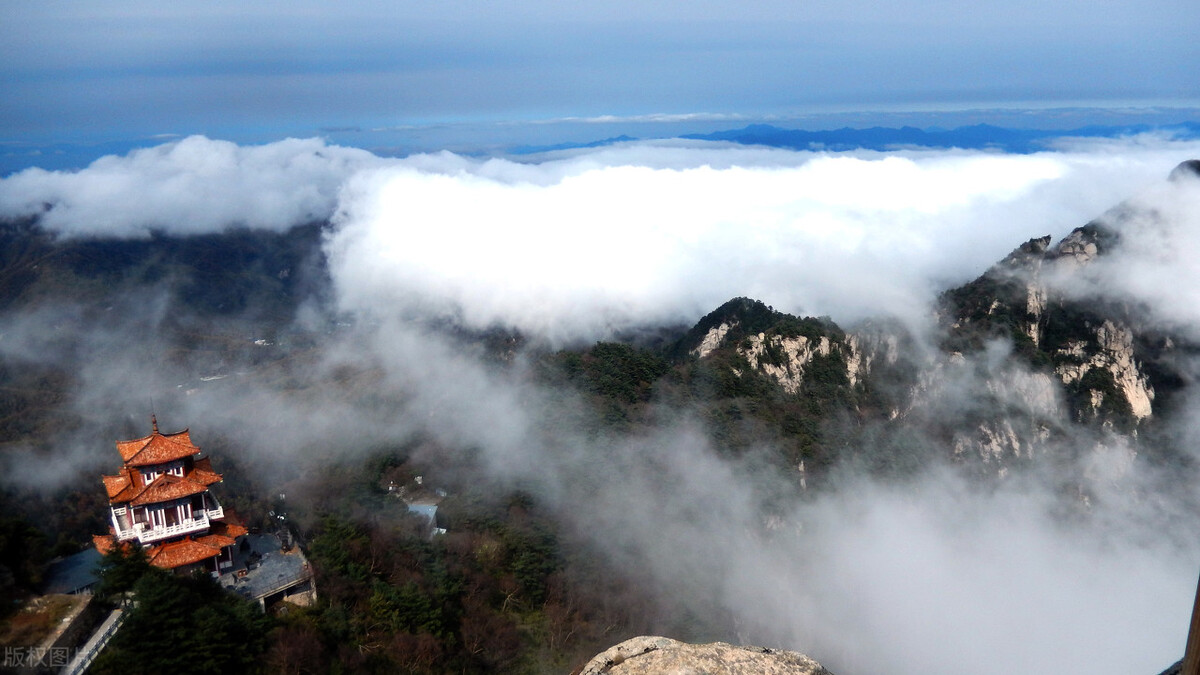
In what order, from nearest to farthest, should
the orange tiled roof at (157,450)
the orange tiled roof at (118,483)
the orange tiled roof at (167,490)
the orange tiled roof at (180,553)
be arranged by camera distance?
1. the orange tiled roof at (180,553)
2. the orange tiled roof at (167,490)
3. the orange tiled roof at (157,450)
4. the orange tiled roof at (118,483)

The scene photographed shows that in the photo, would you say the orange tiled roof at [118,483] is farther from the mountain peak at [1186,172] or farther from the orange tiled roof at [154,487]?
the mountain peak at [1186,172]

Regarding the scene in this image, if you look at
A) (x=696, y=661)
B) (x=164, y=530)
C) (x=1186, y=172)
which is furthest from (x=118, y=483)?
(x=1186, y=172)

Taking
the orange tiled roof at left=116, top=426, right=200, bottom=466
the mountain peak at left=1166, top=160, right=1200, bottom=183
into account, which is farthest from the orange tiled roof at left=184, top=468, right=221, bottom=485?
the mountain peak at left=1166, top=160, right=1200, bottom=183

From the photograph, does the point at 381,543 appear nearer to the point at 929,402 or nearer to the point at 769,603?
the point at 769,603

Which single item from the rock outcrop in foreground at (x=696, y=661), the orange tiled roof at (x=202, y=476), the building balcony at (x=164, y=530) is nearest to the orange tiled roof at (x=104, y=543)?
the building balcony at (x=164, y=530)

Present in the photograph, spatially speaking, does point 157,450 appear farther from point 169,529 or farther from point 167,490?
point 169,529

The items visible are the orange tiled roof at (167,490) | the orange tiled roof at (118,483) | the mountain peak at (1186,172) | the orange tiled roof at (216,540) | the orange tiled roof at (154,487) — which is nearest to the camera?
the orange tiled roof at (167,490)

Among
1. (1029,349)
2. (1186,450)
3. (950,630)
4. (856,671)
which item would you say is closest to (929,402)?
(1029,349)
